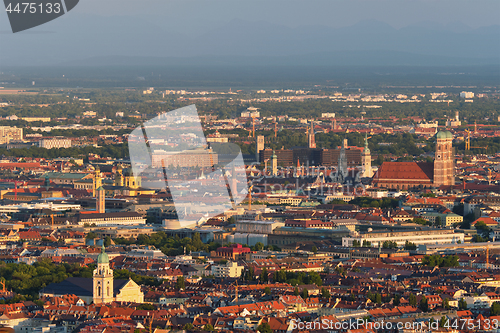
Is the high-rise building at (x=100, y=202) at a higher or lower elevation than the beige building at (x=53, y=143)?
higher

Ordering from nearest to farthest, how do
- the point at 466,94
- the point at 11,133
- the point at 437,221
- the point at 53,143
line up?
the point at 437,221 → the point at 53,143 → the point at 11,133 → the point at 466,94

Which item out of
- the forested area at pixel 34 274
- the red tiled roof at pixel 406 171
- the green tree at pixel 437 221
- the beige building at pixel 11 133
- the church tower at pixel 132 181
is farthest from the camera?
the beige building at pixel 11 133

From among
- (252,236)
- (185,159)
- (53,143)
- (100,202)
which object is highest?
(252,236)

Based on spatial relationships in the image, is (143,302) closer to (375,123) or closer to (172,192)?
(172,192)

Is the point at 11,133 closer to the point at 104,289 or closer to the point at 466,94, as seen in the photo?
the point at 466,94

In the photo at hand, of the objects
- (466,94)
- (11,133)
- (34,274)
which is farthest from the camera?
(466,94)

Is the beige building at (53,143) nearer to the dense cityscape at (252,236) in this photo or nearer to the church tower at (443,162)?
the dense cityscape at (252,236)

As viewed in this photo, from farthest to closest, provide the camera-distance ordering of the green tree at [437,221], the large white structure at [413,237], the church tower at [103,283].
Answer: the green tree at [437,221], the large white structure at [413,237], the church tower at [103,283]

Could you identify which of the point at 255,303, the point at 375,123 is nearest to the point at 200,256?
the point at 255,303

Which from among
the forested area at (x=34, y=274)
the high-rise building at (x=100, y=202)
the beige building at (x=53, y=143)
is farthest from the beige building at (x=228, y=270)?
the beige building at (x=53, y=143)

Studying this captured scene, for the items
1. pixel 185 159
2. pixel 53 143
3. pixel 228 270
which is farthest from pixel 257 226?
pixel 53 143
